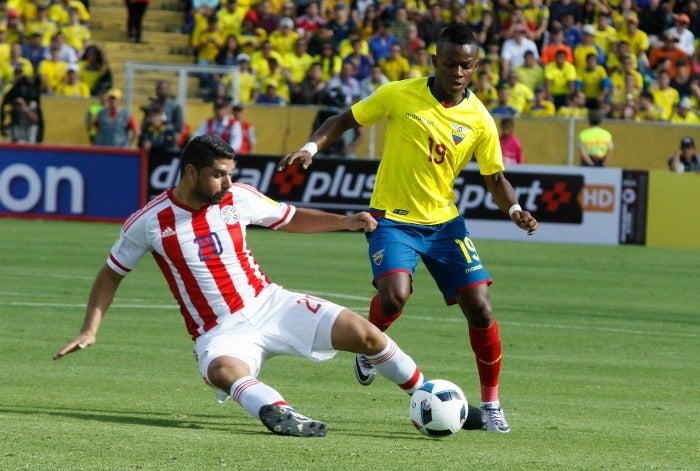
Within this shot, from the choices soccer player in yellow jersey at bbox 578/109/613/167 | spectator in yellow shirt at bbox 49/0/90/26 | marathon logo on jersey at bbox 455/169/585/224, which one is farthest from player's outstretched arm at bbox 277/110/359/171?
spectator in yellow shirt at bbox 49/0/90/26

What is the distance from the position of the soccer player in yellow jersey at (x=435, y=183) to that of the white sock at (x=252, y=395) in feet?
4.29

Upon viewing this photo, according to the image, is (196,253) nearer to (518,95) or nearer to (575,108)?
(518,95)

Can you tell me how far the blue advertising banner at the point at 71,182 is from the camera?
76.2 ft

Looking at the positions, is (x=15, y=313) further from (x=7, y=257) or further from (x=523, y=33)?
(x=523, y=33)

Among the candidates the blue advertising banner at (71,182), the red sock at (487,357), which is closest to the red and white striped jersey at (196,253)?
the red sock at (487,357)

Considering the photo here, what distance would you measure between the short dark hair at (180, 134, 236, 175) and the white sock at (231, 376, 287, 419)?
1150 mm

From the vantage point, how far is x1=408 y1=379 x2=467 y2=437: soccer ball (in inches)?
290

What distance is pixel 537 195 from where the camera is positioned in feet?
76.5

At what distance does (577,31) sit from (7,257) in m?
15.9

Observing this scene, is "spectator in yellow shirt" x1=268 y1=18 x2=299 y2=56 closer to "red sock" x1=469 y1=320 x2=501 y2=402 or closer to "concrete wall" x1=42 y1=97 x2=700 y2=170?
"concrete wall" x1=42 y1=97 x2=700 y2=170

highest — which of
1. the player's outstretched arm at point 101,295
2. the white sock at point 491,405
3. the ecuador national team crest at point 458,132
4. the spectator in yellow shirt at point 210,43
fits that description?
the spectator in yellow shirt at point 210,43

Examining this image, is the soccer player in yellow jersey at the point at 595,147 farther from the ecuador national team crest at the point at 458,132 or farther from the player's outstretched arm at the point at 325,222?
the player's outstretched arm at the point at 325,222

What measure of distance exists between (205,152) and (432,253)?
1720mm

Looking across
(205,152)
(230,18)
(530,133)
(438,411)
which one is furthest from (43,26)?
(438,411)
